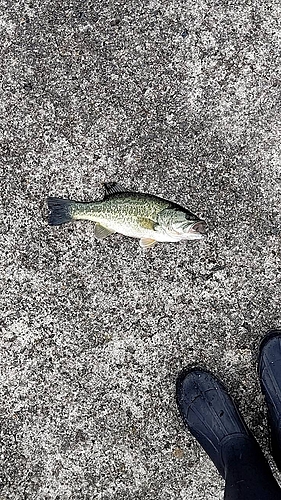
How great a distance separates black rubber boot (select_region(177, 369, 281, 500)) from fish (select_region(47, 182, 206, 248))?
1.01m

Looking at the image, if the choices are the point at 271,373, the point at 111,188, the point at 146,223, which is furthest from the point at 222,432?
the point at 111,188

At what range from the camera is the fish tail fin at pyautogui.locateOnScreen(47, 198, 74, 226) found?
11.7 feet

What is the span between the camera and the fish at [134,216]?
10.8 ft

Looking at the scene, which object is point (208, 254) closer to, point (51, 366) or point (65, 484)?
point (51, 366)

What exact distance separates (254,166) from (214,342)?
4.10 ft

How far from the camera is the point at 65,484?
145 inches

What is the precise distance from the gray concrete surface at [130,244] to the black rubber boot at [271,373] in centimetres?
7

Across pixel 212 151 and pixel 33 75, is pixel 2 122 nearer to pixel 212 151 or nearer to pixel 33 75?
pixel 33 75

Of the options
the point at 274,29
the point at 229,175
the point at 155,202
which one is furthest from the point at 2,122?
the point at 274,29

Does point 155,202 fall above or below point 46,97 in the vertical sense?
below

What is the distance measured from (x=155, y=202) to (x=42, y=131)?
1.06 meters

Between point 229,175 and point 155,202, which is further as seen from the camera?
point 229,175

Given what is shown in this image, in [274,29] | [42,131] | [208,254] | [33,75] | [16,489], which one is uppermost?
[274,29]

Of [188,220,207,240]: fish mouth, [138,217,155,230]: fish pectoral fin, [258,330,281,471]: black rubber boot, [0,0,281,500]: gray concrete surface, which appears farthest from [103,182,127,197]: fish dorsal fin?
[258,330,281,471]: black rubber boot
